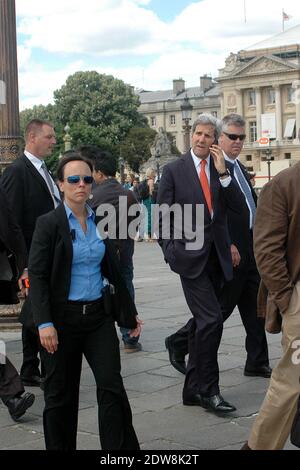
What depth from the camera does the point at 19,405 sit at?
5523mm

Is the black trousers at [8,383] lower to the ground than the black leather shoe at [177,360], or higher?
higher

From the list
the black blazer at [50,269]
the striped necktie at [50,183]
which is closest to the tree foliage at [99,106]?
the striped necktie at [50,183]

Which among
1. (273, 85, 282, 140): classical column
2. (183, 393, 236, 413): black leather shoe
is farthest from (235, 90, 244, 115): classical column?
(183, 393, 236, 413): black leather shoe

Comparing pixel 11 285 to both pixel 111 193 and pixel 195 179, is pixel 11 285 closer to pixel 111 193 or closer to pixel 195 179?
pixel 195 179

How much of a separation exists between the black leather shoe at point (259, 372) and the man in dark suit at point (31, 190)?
160 centimetres

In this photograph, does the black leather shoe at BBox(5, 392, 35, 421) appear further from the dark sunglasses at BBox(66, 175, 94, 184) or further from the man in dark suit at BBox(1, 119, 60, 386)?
the dark sunglasses at BBox(66, 175, 94, 184)

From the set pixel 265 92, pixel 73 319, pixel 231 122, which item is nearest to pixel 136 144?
pixel 265 92

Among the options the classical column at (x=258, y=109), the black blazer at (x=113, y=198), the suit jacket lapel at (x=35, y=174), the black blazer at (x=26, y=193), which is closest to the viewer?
the black blazer at (x=26, y=193)

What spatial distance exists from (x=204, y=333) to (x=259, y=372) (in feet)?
3.89

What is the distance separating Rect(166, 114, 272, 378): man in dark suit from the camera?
6.62 metres

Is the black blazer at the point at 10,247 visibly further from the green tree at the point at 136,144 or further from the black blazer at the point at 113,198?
the green tree at the point at 136,144

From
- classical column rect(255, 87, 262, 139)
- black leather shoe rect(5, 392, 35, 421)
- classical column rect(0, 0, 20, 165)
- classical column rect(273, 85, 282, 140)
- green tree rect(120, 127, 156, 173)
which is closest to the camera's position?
black leather shoe rect(5, 392, 35, 421)

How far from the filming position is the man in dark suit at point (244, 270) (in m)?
6.62

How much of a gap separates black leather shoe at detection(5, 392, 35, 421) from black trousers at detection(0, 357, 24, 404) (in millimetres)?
43
